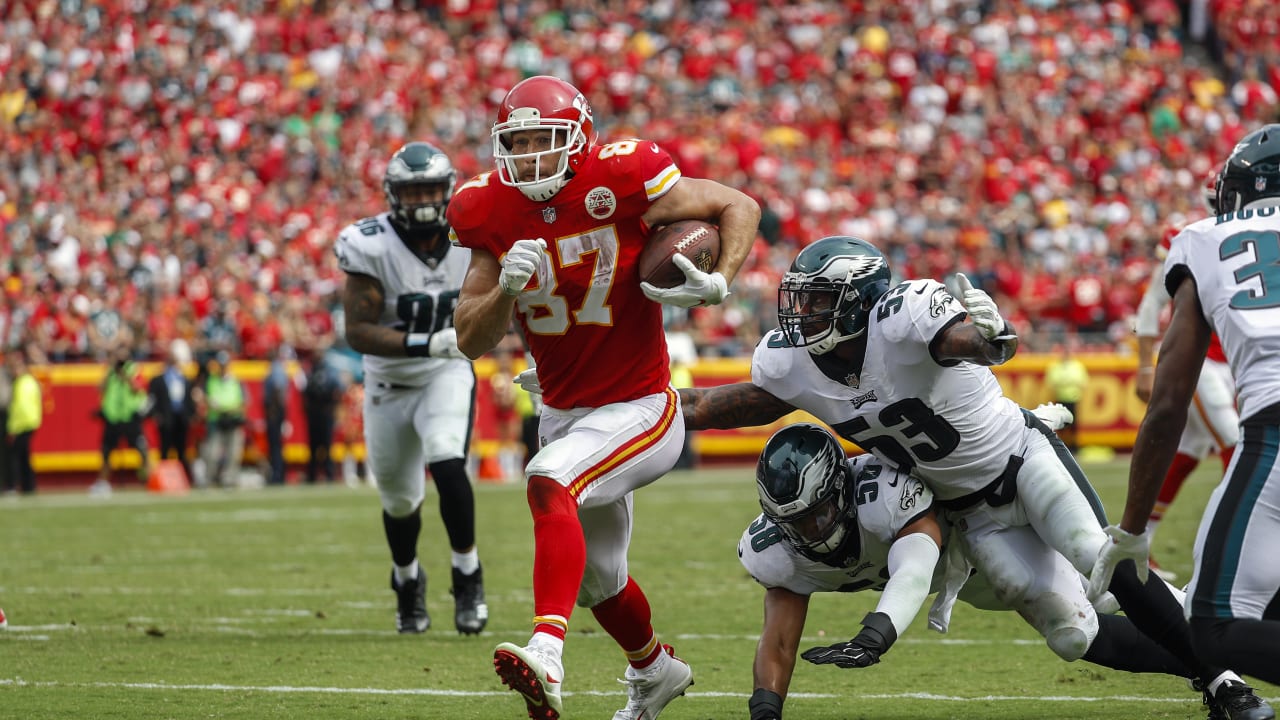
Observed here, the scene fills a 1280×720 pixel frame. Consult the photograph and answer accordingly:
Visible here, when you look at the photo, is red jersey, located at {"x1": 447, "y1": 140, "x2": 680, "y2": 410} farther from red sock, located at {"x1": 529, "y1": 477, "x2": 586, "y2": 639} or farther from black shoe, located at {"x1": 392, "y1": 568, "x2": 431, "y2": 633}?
black shoe, located at {"x1": 392, "y1": 568, "x2": 431, "y2": 633}

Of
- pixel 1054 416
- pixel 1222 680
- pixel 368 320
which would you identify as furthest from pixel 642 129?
pixel 1222 680

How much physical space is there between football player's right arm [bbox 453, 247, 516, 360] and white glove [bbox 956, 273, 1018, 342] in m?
1.29

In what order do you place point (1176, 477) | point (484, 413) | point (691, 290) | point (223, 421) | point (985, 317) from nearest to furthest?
point (985, 317), point (691, 290), point (1176, 477), point (223, 421), point (484, 413)

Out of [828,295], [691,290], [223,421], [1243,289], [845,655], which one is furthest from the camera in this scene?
[223,421]

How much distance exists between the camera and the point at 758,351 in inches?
199

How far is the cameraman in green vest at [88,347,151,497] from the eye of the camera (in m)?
16.8

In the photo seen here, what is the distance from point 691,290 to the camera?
15.1 feet

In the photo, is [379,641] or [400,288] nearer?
[379,641]

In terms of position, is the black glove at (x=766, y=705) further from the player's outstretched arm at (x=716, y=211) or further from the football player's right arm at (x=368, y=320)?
the football player's right arm at (x=368, y=320)

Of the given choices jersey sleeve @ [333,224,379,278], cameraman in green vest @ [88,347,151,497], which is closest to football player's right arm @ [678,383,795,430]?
jersey sleeve @ [333,224,379,278]

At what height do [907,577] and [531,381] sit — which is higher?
[531,381]

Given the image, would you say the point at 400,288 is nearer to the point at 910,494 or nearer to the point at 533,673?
the point at 910,494

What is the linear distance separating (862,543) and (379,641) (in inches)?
109

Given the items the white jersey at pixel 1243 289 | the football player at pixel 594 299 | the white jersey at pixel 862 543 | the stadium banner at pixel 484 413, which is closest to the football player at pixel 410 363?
the football player at pixel 594 299
